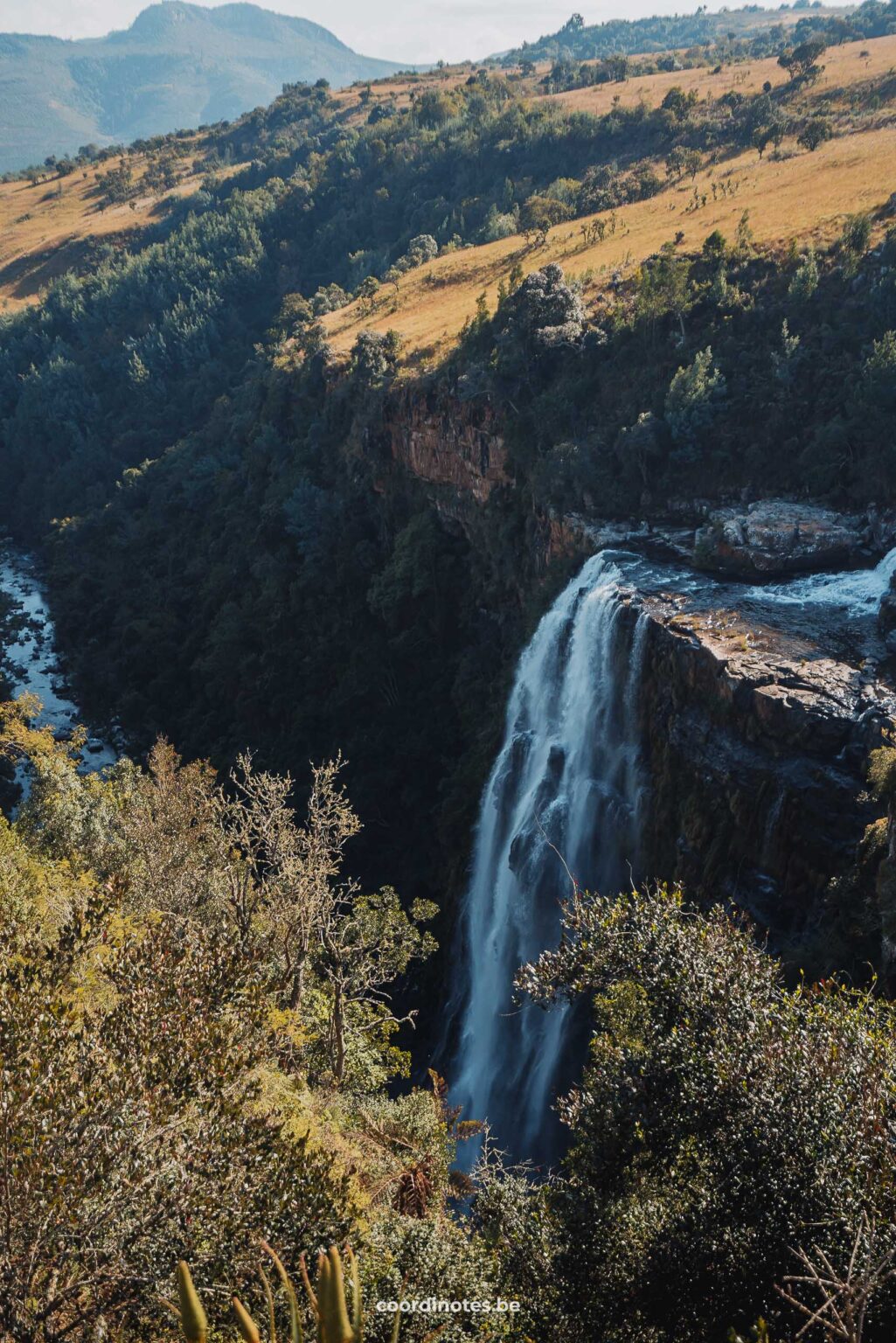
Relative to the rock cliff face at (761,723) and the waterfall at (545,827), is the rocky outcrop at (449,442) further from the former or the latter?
the rock cliff face at (761,723)

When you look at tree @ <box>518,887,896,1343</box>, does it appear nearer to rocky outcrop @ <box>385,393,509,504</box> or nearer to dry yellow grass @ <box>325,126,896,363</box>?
rocky outcrop @ <box>385,393,509,504</box>

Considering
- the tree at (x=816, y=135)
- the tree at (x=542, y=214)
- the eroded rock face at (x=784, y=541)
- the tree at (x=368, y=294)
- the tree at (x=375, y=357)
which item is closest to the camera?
the eroded rock face at (x=784, y=541)

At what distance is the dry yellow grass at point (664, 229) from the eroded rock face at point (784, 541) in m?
14.5

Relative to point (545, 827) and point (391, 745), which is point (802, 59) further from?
point (545, 827)

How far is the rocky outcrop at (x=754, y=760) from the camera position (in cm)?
2039

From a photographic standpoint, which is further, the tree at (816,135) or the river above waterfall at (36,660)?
the tree at (816,135)

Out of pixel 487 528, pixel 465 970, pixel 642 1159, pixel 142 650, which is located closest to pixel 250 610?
pixel 142 650

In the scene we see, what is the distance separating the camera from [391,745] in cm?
4100

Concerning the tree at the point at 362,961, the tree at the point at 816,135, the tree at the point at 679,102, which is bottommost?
the tree at the point at 362,961

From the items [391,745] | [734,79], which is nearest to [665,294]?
[391,745]

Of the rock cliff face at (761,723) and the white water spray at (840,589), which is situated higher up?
the white water spray at (840,589)

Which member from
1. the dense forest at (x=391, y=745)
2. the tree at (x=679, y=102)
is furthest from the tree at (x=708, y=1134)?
the tree at (x=679, y=102)

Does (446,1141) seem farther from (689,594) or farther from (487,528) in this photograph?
(487,528)

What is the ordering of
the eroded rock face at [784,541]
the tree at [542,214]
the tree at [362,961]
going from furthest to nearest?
1. the tree at [542,214]
2. the eroded rock face at [784,541]
3. the tree at [362,961]
